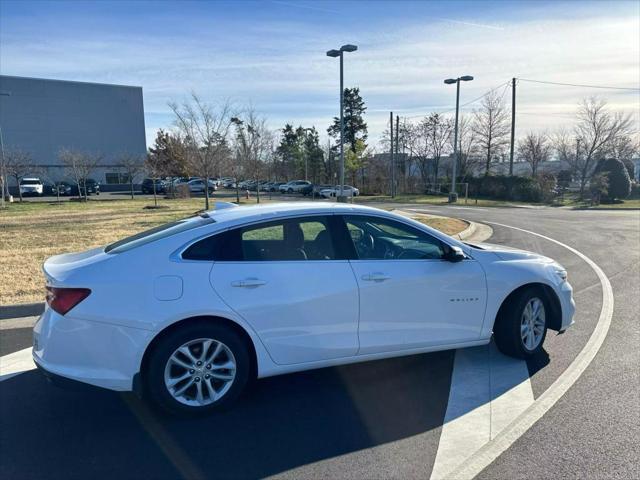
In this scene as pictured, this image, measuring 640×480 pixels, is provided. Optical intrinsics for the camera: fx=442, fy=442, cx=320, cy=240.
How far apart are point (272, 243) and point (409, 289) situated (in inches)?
46.7

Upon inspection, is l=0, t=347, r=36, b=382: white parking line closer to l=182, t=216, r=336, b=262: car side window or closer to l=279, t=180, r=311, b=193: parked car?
l=182, t=216, r=336, b=262: car side window

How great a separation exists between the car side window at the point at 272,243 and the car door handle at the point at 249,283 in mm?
174

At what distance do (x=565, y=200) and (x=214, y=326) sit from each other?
129ft

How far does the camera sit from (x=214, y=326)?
318 centimetres

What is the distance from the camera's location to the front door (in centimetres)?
356

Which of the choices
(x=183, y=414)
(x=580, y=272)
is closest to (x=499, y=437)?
(x=183, y=414)

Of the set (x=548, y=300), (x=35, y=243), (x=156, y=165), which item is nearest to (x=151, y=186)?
(x=156, y=165)

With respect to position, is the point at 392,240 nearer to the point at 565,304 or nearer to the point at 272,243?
the point at 272,243

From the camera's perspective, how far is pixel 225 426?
318 centimetres

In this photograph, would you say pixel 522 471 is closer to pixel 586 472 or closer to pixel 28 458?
pixel 586 472

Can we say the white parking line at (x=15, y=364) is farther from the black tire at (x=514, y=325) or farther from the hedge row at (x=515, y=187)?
the hedge row at (x=515, y=187)

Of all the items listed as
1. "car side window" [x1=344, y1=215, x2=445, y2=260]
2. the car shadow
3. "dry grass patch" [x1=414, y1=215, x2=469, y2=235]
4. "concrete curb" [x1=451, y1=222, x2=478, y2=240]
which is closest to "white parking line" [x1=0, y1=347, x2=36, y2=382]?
the car shadow

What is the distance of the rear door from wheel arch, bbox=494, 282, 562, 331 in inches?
62.2

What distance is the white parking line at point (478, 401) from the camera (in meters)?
2.88
